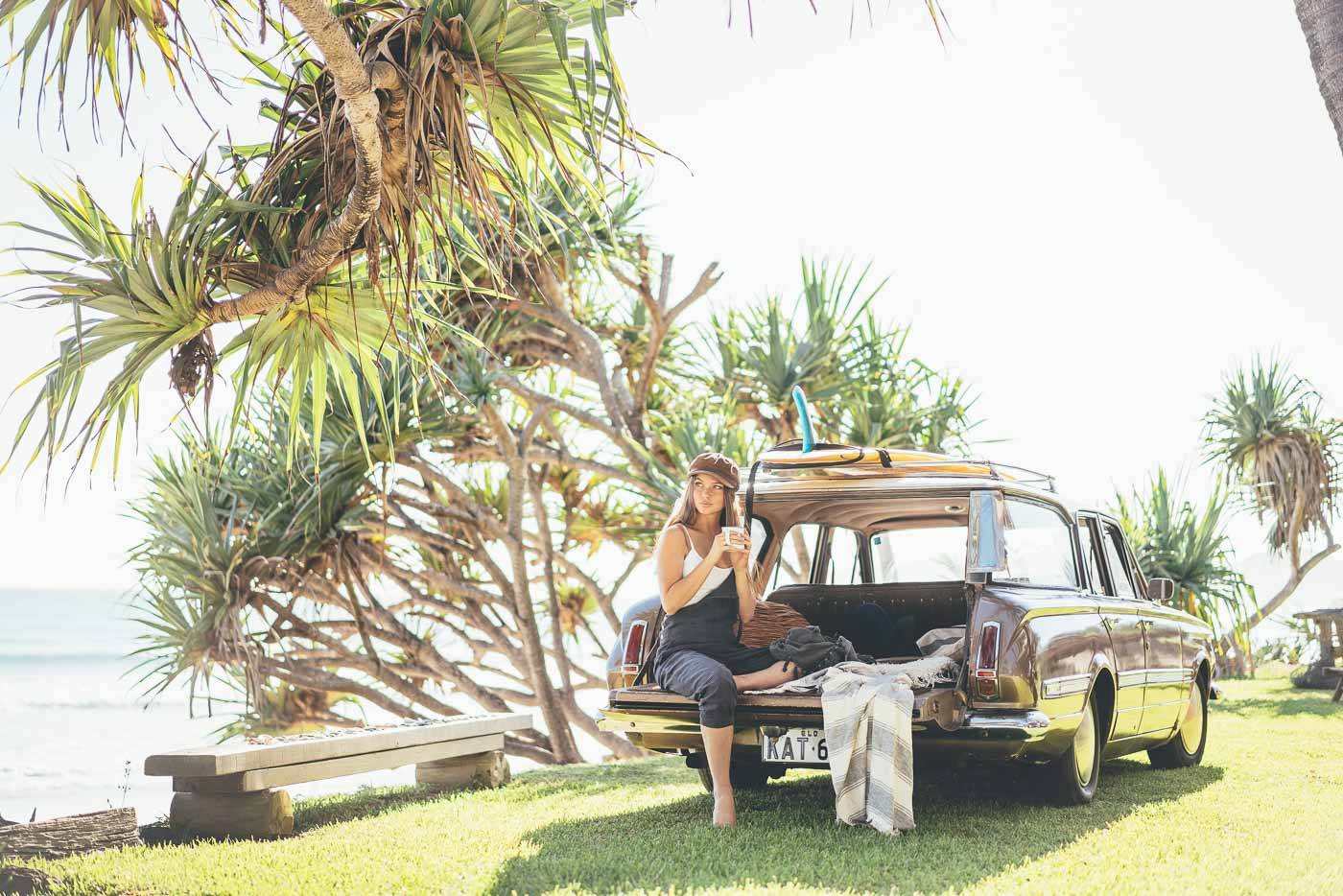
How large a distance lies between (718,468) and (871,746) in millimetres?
1427

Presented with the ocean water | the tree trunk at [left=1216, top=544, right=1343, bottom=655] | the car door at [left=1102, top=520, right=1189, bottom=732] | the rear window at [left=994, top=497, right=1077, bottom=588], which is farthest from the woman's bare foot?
the tree trunk at [left=1216, top=544, right=1343, bottom=655]

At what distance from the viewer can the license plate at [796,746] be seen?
4793 millimetres

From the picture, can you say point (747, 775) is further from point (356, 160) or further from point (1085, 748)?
point (356, 160)

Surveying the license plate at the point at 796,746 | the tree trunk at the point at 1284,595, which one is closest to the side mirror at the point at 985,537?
the license plate at the point at 796,746

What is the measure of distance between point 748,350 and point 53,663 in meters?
41.9

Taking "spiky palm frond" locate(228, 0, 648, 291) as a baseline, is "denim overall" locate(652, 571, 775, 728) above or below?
below

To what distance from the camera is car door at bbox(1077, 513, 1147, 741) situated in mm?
5723

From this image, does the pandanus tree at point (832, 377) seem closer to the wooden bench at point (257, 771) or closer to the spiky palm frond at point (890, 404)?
the spiky palm frond at point (890, 404)

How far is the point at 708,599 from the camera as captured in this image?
532 cm

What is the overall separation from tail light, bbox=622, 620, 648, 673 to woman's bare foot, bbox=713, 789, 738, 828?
2.52 feet

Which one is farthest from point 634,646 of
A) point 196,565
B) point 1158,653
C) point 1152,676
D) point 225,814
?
point 196,565

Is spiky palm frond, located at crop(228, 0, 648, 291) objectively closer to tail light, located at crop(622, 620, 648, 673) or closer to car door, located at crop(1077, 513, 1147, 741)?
tail light, located at crop(622, 620, 648, 673)

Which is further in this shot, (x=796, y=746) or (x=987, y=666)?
(x=796, y=746)

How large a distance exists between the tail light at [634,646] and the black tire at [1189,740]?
133 inches
